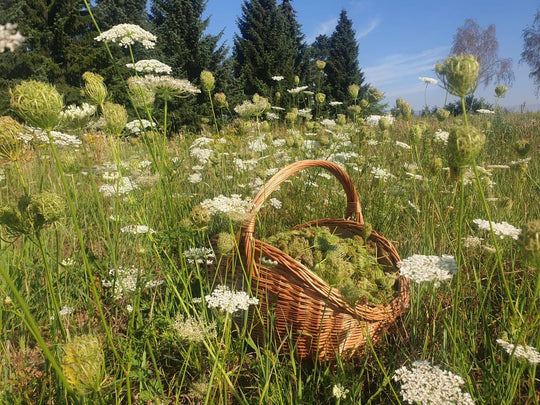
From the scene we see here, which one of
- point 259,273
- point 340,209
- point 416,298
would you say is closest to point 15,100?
point 259,273

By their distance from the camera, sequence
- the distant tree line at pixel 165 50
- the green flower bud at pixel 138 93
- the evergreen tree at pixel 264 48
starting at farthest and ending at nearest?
the evergreen tree at pixel 264 48
the distant tree line at pixel 165 50
the green flower bud at pixel 138 93

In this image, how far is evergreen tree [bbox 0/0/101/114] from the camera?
52.9ft

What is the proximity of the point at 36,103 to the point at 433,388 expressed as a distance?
133 cm

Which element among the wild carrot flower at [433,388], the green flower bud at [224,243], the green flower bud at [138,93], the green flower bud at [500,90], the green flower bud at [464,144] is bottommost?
the wild carrot flower at [433,388]

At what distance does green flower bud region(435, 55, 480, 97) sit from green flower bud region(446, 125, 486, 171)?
0.40 ft

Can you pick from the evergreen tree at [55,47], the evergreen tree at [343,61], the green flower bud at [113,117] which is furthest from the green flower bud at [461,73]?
the evergreen tree at [343,61]

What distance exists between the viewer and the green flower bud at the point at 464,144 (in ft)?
3.43

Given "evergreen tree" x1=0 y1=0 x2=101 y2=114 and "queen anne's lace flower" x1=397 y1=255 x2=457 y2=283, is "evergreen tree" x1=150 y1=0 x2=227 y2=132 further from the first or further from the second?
"queen anne's lace flower" x1=397 y1=255 x2=457 y2=283

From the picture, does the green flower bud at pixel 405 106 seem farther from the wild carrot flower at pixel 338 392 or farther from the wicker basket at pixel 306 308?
the wild carrot flower at pixel 338 392

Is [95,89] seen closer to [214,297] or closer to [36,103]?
[36,103]

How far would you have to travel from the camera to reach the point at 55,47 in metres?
17.8

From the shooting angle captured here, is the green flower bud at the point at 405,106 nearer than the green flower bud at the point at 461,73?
No

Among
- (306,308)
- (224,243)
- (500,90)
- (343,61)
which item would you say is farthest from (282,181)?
(343,61)

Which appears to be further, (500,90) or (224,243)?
(500,90)
